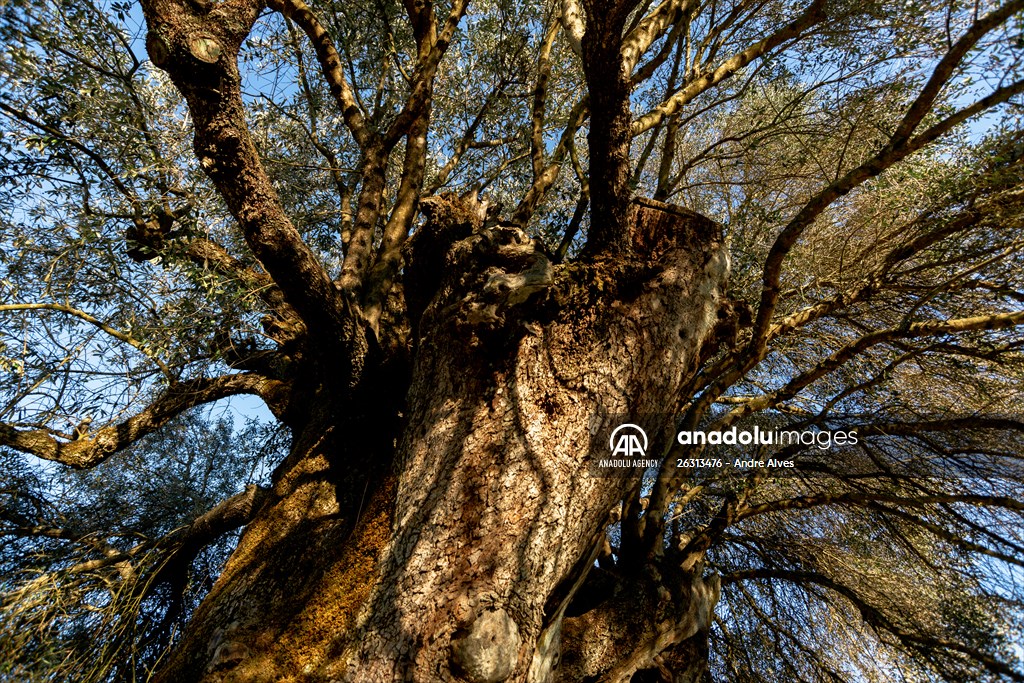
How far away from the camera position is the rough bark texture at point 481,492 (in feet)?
7.86

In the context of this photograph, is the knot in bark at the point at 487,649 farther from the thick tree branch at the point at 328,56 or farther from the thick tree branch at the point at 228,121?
the thick tree branch at the point at 328,56

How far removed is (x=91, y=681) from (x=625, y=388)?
3618mm

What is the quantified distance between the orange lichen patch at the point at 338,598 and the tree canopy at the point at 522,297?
0.20 metres

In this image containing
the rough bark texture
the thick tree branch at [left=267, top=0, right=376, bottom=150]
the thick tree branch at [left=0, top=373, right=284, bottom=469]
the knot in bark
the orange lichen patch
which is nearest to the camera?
the knot in bark

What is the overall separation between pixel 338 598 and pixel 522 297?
1700mm

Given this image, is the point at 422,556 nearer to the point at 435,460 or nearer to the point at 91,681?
the point at 435,460

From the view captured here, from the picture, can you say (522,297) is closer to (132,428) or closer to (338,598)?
(338,598)

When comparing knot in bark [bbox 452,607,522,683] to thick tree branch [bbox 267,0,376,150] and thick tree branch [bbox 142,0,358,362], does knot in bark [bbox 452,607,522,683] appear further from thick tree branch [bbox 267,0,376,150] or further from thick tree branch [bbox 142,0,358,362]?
thick tree branch [bbox 267,0,376,150]

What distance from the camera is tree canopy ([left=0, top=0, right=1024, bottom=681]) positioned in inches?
127

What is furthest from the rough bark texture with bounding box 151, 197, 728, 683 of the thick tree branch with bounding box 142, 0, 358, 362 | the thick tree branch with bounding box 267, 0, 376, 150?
the thick tree branch with bounding box 267, 0, 376, 150

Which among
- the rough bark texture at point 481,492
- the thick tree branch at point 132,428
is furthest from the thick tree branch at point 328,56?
the thick tree branch at point 132,428

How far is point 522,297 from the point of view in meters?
2.92

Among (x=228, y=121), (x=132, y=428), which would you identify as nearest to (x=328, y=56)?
(x=228, y=121)

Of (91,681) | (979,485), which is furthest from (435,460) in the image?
(979,485)
